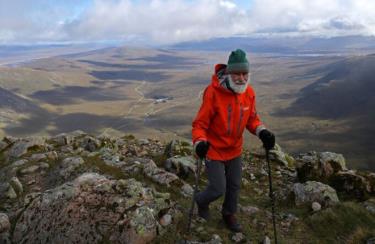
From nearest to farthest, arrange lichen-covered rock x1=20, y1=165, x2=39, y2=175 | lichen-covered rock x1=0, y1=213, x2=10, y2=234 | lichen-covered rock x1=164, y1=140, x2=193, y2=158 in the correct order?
lichen-covered rock x1=0, y1=213, x2=10, y2=234 → lichen-covered rock x1=20, y1=165, x2=39, y2=175 → lichen-covered rock x1=164, y1=140, x2=193, y2=158

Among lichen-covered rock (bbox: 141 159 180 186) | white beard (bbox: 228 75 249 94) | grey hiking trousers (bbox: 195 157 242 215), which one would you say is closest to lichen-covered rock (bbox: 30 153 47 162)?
lichen-covered rock (bbox: 141 159 180 186)

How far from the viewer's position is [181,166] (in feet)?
56.0

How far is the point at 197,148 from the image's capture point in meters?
9.37

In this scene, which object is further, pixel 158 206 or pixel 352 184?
pixel 352 184

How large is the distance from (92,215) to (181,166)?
6.89m

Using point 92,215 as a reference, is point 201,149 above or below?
above

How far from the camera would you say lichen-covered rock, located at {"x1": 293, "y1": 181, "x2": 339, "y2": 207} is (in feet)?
43.2

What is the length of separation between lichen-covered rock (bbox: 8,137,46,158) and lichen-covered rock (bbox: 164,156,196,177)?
8.59m

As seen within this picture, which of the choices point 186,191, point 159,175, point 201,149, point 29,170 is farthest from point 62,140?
point 201,149

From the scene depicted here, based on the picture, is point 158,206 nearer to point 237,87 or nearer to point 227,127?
point 227,127

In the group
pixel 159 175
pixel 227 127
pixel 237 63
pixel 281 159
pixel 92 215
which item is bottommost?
pixel 281 159

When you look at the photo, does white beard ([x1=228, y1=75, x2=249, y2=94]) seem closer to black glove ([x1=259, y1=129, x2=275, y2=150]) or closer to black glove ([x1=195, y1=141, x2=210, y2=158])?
black glove ([x1=259, y1=129, x2=275, y2=150])

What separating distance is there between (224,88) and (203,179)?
25.7 ft

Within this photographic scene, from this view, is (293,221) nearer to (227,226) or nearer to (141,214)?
(227,226)
